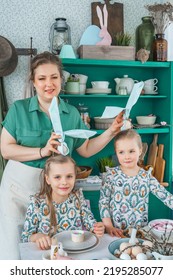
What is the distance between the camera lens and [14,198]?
5.96 ft

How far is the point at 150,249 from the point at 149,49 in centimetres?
225

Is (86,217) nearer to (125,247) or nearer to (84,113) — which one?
(125,247)

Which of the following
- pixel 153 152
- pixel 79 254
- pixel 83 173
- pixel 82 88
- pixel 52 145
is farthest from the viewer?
pixel 153 152

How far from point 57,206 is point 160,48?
78.7 inches

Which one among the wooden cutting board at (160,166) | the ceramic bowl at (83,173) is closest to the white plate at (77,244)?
the ceramic bowl at (83,173)

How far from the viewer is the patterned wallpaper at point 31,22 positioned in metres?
2.96

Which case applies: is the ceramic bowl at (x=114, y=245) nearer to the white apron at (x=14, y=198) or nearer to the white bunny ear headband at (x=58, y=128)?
the white bunny ear headband at (x=58, y=128)

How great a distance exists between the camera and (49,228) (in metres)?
1.55

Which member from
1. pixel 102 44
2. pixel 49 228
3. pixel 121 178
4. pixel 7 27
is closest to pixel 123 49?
pixel 102 44

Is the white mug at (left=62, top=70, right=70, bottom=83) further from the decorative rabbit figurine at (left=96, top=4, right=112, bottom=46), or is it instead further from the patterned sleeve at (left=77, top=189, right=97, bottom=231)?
the patterned sleeve at (left=77, top=189, right=97, bottom=231)

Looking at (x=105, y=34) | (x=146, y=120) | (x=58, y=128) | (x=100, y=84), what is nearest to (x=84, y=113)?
(x=100, y=84)

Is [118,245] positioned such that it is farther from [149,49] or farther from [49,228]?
Answer: [149,49]

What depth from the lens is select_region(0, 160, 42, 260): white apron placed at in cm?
177

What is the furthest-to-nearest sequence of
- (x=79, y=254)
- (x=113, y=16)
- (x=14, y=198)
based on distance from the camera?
1. (x=113, y=16)
2. (x=14, y=198)
3. (x=79, y=254)
